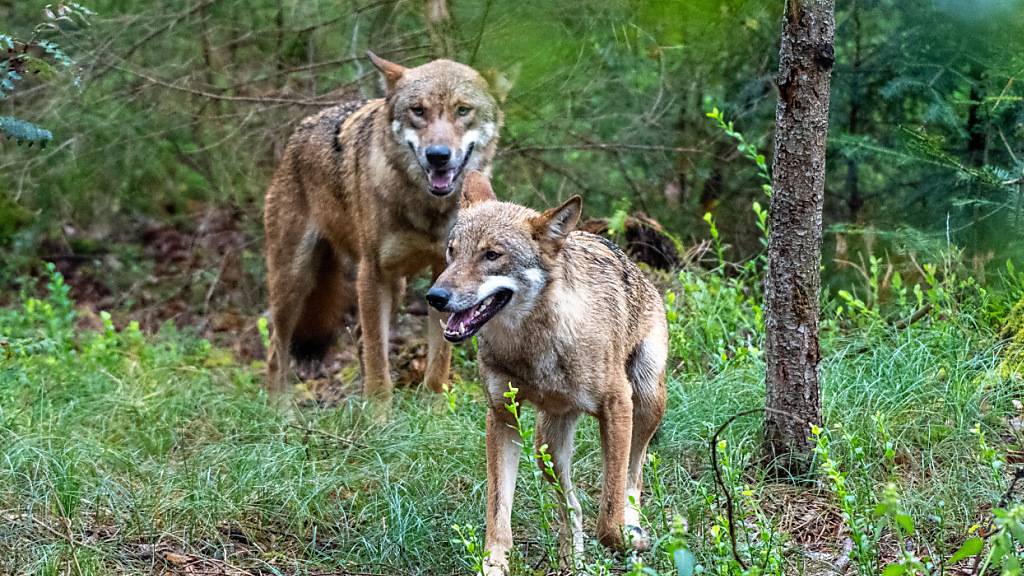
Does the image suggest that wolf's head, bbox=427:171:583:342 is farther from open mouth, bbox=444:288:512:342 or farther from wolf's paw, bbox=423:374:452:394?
wolf's paw, bbox=423:374:452:394

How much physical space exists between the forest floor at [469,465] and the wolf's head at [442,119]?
1.43 metres

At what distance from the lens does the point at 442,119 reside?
23.3ft

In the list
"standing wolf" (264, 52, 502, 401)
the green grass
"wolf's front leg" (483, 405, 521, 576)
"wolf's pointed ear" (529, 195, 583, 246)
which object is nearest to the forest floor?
the green grass

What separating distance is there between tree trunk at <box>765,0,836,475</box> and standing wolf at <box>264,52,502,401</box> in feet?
8.16

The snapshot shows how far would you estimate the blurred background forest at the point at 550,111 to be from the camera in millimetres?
7395

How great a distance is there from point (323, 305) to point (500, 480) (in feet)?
13.2

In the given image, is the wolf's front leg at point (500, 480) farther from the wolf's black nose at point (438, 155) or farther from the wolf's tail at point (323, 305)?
the wolf's tail at point (323, 305)

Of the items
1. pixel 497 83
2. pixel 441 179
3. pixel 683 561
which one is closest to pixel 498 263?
pixel 683 561

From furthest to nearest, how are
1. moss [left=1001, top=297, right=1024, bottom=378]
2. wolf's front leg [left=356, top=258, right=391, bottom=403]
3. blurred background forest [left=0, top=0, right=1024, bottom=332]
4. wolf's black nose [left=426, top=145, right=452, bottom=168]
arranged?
1. wolf's front leg [left=356, top=258, right=391, bottom=403]
2. blurred background forest [left=0, top=0, right=1024, bottom=332]
3. wolf's black nose [left=426, top=145, right=452, bottom=168]
4. moss [left=1001, top=297, right=1024, bottom=378]

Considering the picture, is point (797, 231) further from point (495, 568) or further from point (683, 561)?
point (683, 561)

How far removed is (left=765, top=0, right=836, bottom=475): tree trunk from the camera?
488cm

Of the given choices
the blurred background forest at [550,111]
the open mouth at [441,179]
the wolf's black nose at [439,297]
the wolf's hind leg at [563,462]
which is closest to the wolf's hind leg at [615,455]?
the wolf's hind leg at [563,462]

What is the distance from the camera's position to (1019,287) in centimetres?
614

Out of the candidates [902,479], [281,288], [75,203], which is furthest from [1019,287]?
[75,203]
